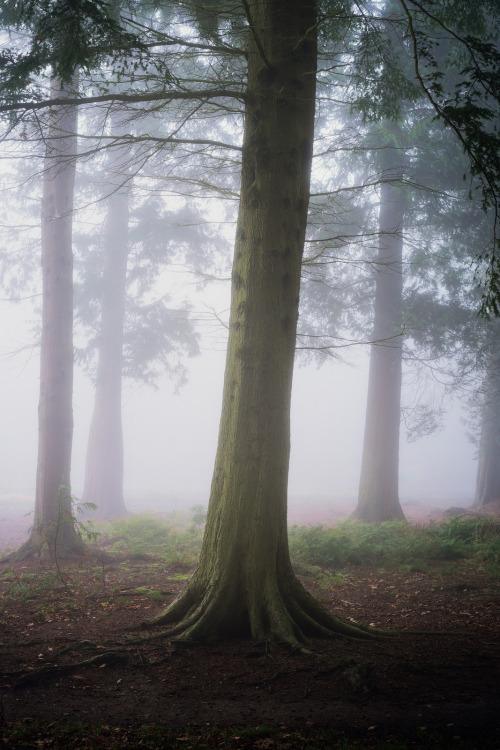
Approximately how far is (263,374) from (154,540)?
23.3 ft

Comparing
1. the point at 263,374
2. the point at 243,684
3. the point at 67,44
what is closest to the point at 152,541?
the point at 263,374

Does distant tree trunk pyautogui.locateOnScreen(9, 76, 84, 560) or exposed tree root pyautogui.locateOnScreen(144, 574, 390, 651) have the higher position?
distant tree trunk pyautogui.locateOnScreen(9, 76, 84, 560)

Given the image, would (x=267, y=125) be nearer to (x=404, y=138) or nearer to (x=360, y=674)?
(x=360, y=674)

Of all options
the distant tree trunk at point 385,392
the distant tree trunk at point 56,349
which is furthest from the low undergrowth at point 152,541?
the distant tree trunk at point 385,392

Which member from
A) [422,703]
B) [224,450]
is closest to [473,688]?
[422,703]

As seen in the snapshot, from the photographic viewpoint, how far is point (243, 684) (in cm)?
380

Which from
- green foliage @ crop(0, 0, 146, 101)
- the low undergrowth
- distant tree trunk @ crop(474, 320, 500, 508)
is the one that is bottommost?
the low undergrowth

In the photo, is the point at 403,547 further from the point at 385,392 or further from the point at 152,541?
the point at 385,392

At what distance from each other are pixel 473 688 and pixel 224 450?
9.25ft

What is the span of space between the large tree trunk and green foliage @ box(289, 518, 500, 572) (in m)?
3.81

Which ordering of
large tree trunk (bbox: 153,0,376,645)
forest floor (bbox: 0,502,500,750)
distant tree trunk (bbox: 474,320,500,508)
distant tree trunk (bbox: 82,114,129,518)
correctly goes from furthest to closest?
1. distant tree trunk (bbox: 474,320,500,508)
2. distant tree trunk (bbox: 82,114,129,518)
3. large tree trunk (bbox: 153,0,376,645)
4. forest floor (bbox: 0,502,500,750)

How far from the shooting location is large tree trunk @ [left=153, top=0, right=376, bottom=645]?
4816 mm

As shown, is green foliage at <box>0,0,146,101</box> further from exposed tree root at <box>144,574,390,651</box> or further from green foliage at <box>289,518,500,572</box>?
green foliage at <box>289,518,500,572</box>

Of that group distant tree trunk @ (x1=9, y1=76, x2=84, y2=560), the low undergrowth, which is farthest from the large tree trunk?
distant tree trunk @ (x1=9, y1=76, x2=84, y2=560)
